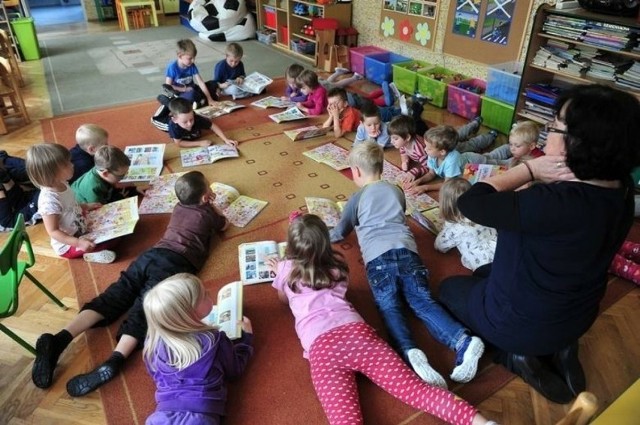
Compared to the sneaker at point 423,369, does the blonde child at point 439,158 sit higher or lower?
higher

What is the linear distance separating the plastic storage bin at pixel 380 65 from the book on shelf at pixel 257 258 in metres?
3.07

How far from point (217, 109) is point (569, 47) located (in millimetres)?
3002

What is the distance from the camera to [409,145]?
3100 mm

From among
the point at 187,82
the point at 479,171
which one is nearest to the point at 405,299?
the point at 479,171

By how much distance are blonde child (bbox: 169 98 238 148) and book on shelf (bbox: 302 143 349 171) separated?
64 centimetres

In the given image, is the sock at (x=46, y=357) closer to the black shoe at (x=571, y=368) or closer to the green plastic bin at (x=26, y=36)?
the black shoe at (x=571, y=368)

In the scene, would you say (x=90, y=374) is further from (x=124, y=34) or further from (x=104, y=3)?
(x=104, y=3)

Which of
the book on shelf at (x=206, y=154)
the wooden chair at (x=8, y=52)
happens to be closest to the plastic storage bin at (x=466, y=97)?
the book on shelf at (x=206, y=154)

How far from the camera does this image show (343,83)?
4.84 m

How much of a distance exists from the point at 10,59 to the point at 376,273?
4840mm

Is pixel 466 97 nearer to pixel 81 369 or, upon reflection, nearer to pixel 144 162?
pixel 144 162

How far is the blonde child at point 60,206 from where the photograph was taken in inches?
83.4

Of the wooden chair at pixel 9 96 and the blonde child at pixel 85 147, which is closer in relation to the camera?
the blonde child at pixel 85 147

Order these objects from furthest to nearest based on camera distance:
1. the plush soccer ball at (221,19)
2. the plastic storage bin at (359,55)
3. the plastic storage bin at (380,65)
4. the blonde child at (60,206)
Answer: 1. the plush soccer ball at (221,19)
2. the plastic storage bin at (359,55)
3. the plastic storage bin at (380,65)
4. the blonde child at (60,206)
